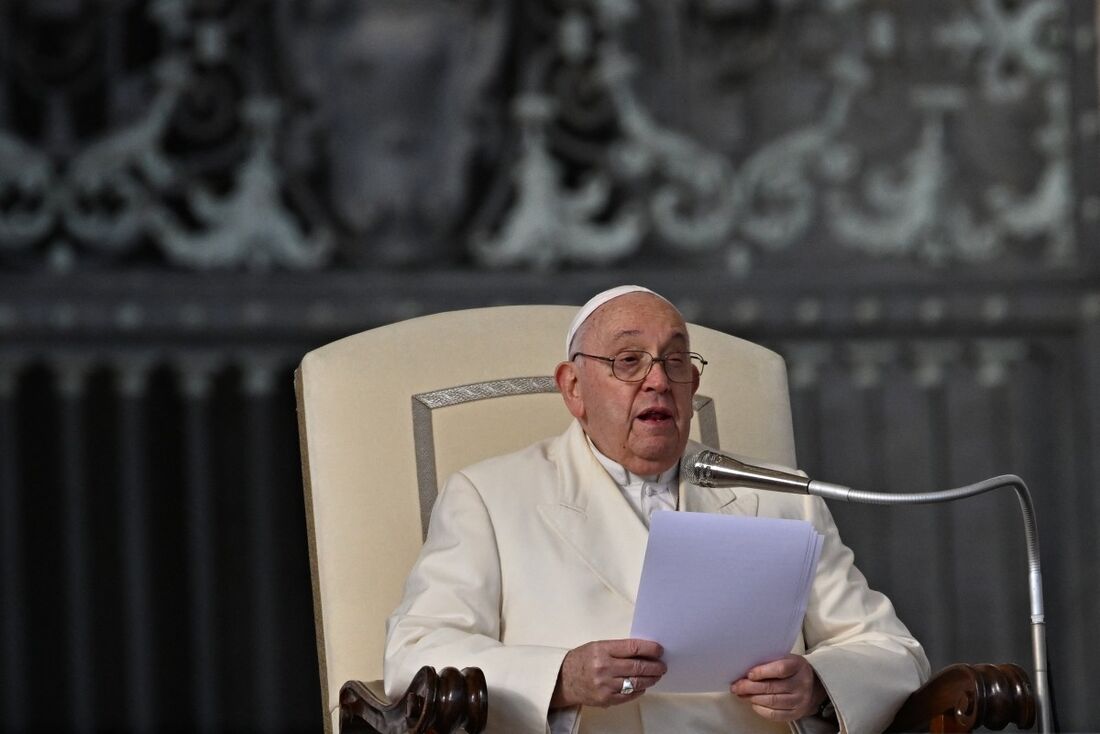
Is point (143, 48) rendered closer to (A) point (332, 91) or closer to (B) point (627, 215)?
(A) point (332, 91)

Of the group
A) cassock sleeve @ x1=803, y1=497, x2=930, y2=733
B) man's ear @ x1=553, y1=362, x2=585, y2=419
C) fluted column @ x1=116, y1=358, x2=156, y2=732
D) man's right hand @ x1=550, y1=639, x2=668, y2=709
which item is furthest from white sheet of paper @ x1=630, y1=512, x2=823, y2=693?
fluted column @ x1=116, y1=358, x2=156, y2=732

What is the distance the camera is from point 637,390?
251cm

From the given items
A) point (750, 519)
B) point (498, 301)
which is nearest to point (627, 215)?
point (498, 301)

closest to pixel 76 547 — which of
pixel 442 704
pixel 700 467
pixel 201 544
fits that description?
pixel 201 544

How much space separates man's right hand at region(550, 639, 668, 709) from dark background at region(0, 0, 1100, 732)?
2026 mm

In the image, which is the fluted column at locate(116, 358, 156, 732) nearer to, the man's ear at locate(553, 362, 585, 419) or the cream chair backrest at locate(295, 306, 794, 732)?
the cream chair backrest at locate(295, 306, 794, 732)

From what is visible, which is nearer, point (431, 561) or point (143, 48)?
point (431, 561)

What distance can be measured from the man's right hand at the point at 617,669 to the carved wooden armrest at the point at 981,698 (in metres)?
0.40

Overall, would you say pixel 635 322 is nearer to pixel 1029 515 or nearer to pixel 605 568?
pixel 605 568

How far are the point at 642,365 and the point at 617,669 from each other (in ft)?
1.93

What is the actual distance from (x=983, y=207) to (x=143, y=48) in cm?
224

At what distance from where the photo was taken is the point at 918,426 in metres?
4.20

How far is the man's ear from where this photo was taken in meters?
2.61

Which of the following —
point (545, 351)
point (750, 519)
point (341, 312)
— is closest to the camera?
point (750, 519)
